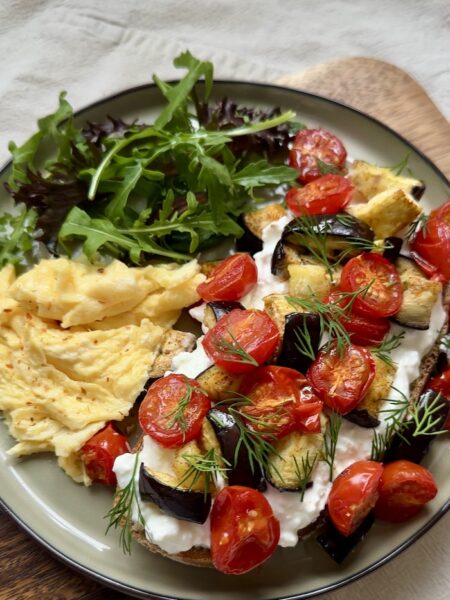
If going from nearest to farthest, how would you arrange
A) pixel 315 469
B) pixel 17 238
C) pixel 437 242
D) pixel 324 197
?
pixel 315 469 → pixel 437 242 → pixel 324 197 → pixel 17 238

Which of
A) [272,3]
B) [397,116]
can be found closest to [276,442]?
[397,116]

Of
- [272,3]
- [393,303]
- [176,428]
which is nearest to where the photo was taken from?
[176,428]

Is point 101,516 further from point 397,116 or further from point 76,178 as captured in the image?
point 397,116

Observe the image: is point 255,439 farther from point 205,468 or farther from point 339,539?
point 339,539

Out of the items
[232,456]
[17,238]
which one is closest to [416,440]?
[232,456]

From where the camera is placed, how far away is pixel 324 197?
4098mm

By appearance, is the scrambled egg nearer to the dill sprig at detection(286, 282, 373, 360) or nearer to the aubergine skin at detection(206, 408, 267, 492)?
the aubergine skin at detection(206, 408, 267, 492)

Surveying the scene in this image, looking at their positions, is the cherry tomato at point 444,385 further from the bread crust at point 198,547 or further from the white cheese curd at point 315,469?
the white cheese curd at point 315,469

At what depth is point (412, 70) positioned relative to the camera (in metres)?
5.50

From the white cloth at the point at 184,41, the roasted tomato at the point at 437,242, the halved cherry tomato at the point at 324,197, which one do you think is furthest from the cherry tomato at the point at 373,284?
the white cloth at the point at 184,41

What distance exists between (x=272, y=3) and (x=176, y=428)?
398 centimetres

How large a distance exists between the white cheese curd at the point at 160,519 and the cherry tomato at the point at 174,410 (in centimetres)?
9

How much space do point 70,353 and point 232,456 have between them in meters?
1.17

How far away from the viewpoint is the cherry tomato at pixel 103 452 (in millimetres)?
3812
